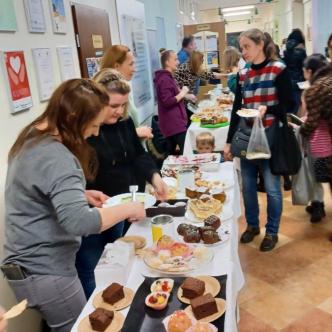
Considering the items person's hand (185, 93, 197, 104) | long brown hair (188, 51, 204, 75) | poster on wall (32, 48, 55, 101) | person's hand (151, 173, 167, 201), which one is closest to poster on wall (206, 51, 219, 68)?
long brown hair (188, 51, 204, 75)

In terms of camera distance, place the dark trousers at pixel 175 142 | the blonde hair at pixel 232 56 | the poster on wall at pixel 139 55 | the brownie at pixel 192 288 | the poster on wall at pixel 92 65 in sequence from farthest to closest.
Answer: the blonde hair at pixel 232 56 → the poster on wall at pixel 139 55 → the dark trousers at pixel 175 142 → the poster on wall at pixel 92 65 → the brownie at pixel 192 288

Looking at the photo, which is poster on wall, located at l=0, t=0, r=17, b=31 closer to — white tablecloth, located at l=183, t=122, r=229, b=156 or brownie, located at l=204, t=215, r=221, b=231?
brownie, located at l=204, t=215, r=221, b=231

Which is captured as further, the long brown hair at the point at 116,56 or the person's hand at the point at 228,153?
the person's hand at the point at 228,153

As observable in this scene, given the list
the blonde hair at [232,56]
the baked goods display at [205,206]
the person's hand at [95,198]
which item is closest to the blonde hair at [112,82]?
the person's hand at [95,198]

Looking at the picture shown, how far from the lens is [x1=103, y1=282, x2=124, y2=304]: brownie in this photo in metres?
1.15

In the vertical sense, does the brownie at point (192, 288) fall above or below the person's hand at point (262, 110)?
below

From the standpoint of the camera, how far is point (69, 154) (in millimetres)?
1139

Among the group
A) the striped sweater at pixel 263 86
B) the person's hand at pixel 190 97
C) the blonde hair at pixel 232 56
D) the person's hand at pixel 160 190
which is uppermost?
the blonde hair at pixel 232 56

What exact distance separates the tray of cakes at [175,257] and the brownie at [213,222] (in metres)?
0.14

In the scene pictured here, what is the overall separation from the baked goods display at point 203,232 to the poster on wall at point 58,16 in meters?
1.41

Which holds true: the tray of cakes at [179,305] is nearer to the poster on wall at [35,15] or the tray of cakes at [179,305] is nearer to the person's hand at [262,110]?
the person's hand at [262,110]

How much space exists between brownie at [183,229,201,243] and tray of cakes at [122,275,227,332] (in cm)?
22

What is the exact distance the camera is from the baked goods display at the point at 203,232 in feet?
4.72

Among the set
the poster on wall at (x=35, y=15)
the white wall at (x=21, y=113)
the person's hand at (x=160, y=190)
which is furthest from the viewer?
the poster on wall at (x=35, y=15)
